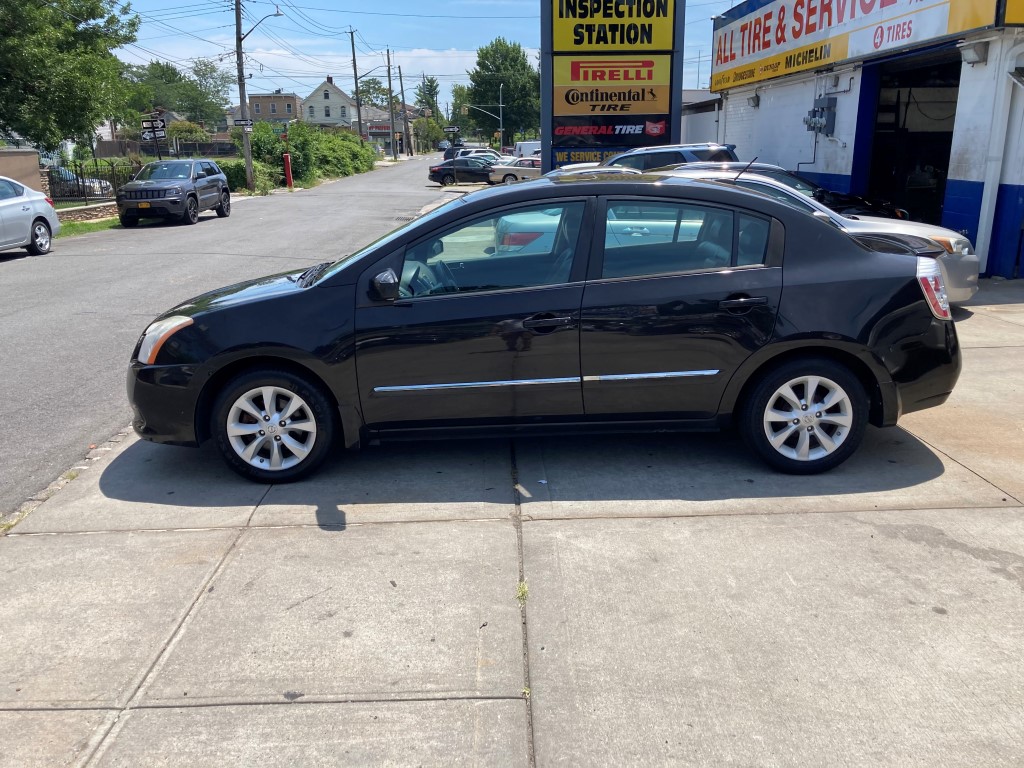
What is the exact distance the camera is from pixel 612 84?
618 inches

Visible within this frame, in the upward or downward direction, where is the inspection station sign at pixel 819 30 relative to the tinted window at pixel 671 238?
upward

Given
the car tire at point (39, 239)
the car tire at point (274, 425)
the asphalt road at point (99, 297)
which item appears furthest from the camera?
the car tire at point (39, 239)

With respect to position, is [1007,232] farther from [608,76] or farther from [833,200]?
[608,76]

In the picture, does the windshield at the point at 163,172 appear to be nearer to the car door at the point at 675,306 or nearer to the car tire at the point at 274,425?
the car tire at the point at 274,425

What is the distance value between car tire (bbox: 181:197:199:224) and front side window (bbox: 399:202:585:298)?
1977 cm

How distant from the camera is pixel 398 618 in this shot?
3518mm

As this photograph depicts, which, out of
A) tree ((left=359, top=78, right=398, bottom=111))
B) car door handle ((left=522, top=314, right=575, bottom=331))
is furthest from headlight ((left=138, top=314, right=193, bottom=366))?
tree ((left=359, top=78, right=398, bottom=111))

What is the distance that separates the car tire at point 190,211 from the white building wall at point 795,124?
1448 centimetres

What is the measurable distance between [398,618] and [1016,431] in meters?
4.37

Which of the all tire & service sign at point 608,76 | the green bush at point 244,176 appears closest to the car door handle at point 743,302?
the all tire & service sign at point 608,76

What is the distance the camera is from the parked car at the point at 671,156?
1334cm

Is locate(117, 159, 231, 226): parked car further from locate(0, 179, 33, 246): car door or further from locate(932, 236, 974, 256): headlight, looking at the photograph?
locate(932, 236, 974, 256): headlight

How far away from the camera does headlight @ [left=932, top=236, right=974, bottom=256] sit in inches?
340

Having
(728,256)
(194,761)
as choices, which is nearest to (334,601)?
(194,761)
